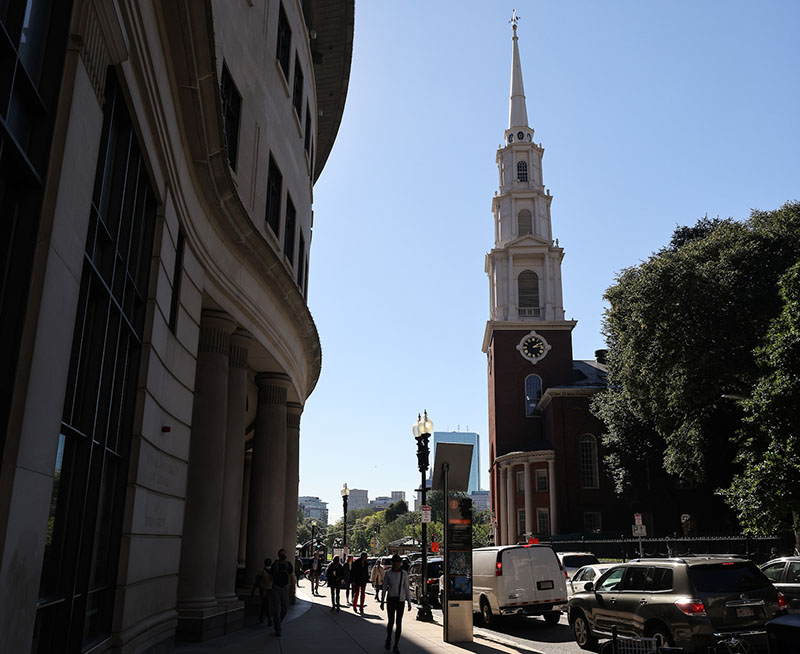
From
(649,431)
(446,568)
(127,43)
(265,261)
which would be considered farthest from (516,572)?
(649,431)

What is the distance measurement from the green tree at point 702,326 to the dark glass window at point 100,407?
95.9 feet

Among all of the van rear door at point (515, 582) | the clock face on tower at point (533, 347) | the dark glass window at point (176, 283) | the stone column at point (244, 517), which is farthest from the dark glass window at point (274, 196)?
the clock face on tower at point (533, 347)

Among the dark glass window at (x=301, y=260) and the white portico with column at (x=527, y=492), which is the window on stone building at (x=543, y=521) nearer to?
the white portico with column at (x=527, y=492)

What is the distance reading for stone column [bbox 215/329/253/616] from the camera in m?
16.1

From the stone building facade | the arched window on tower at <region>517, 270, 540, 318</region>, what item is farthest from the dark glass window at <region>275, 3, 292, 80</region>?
the arched window on tower at <region>517, 270, 540, 318</region>

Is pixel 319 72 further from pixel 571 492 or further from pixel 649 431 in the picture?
pixel 571 492

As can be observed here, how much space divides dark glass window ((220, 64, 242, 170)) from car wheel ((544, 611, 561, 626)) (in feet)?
45.9

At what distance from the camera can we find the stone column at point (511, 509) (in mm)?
61316

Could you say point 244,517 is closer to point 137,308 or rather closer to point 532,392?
point 137,308

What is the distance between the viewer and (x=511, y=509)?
6184cm

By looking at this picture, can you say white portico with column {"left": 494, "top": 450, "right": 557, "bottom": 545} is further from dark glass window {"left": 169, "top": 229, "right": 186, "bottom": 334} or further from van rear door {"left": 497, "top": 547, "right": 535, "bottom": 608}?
dark glass window {"left": 169, "top": 229, "right": 186, "bottom": 334}

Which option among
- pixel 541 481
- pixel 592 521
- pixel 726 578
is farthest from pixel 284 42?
pixel 592 521

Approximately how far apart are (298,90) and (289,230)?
188 inches

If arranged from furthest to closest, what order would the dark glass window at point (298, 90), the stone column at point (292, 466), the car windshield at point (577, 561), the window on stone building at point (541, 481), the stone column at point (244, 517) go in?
the window on stone building at point (541, 481) → the stone column at point (244, 517) → the car windshield at point (577, 561) → the stone column at point (292, 466) → the dark glass window at point (298, 90)
